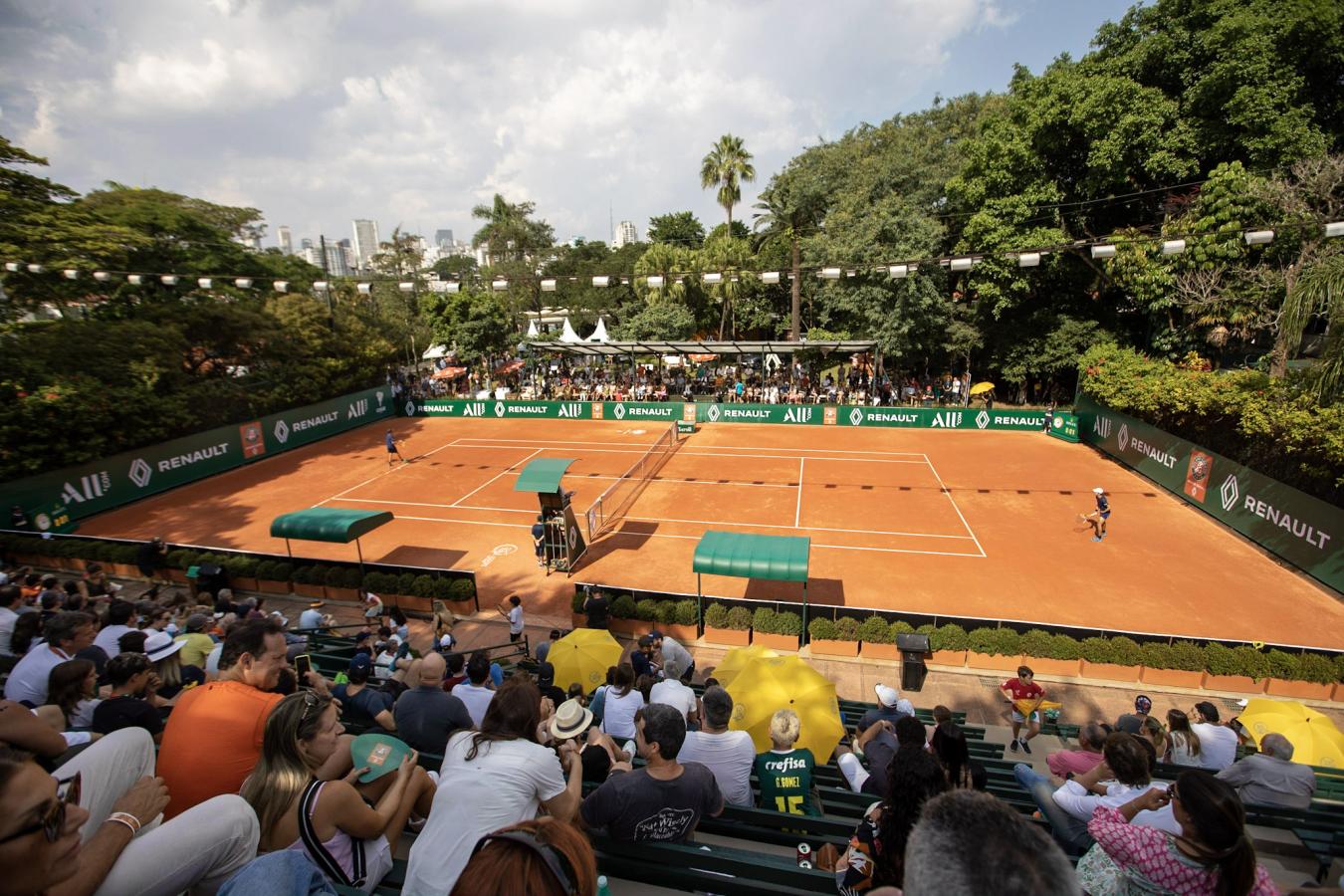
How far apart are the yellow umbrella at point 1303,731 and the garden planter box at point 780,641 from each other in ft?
24.8

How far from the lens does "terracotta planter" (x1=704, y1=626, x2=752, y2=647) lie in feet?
47.4

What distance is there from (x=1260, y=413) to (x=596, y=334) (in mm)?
37675

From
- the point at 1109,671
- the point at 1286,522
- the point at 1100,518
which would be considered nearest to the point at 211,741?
the point at 1109,671

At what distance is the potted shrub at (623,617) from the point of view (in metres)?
14.8

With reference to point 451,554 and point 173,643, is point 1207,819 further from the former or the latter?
point 451,554

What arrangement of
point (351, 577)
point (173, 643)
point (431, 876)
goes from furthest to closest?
1. point (351, 577)
2. point (173, 643)
3. point (431, 876)

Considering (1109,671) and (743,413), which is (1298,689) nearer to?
(1109,671)

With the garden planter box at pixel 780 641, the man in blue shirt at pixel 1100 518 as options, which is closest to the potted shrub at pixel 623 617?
the garden planter box at pixel 780 641

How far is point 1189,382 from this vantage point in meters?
23.2

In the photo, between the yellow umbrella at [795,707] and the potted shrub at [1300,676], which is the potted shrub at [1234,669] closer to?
the potted shrub at [1300,676]

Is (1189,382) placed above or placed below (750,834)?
above

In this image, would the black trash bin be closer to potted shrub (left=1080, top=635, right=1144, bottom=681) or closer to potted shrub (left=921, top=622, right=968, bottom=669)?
potted shrub (left=921, top=622, right=968, bottom=669)

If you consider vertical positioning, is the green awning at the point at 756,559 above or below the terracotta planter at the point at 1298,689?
above

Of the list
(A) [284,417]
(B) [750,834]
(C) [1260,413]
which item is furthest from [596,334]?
(B) [750,834]
